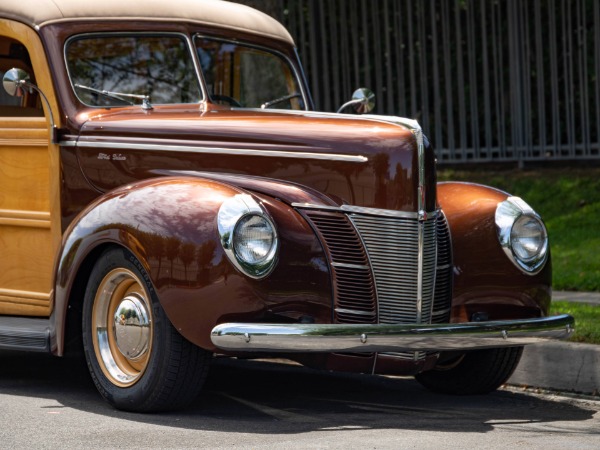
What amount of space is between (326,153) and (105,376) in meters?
1.44

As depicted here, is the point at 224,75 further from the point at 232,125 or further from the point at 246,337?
the point at 246,337

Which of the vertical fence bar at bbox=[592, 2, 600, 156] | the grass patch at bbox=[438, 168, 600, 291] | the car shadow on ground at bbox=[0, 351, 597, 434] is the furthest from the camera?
the vertical fence bar at bbox=[592, 2, 600, 156]

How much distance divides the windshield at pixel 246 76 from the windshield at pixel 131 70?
5.2 inches

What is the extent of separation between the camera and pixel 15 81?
6457 mm

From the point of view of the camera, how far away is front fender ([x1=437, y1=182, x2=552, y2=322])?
609 cm

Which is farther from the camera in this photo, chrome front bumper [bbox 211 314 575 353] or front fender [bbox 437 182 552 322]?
front fender [bbox 437 182 552 322]

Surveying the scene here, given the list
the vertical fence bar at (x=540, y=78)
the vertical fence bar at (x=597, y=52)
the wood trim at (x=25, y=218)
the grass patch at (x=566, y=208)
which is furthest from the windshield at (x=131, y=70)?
the vertical fence bar at (x=540, y=78)

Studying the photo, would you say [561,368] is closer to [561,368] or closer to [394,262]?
[561,368]

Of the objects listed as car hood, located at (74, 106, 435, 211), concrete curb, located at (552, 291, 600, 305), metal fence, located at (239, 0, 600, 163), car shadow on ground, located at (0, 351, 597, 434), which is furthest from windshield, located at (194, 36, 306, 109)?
metal fence, located at (239, 0, 600, 163)

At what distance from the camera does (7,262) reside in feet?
22.5

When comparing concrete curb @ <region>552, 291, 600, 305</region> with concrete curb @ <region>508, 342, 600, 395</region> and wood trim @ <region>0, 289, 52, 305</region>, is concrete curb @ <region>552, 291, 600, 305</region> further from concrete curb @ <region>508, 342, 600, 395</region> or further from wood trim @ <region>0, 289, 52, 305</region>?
wood trim @ <region>0, 289, 52, 305</region>

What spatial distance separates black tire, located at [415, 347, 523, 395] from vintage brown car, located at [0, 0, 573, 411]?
0.01 meters

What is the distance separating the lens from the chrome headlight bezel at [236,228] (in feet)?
17.6

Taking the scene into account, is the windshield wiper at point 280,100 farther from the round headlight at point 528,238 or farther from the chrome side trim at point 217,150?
the round headlight at point 528,238
